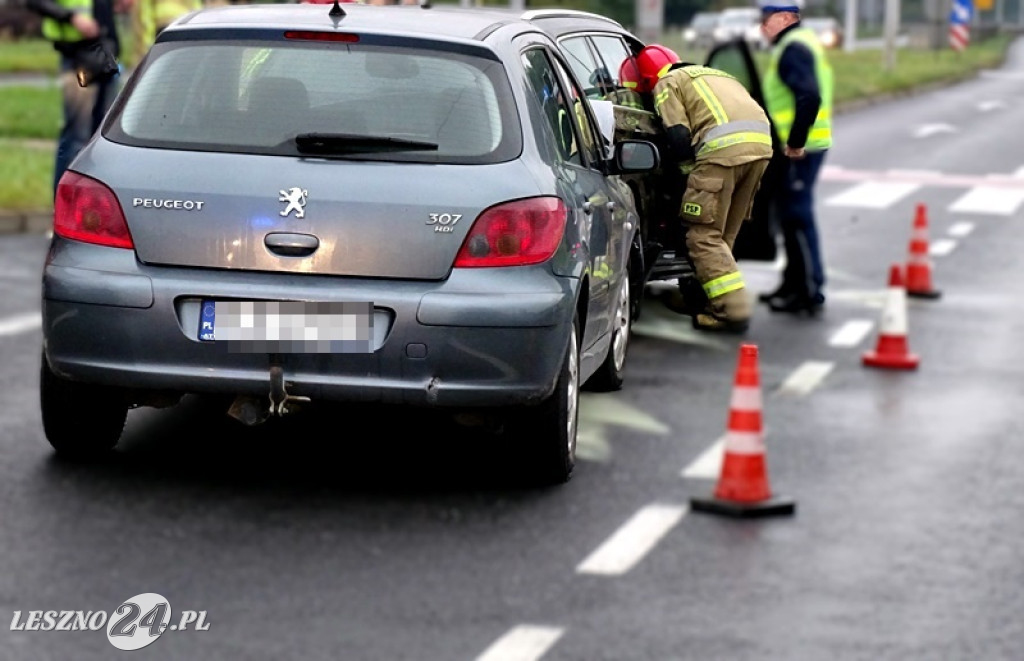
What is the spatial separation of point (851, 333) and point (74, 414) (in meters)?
9.75

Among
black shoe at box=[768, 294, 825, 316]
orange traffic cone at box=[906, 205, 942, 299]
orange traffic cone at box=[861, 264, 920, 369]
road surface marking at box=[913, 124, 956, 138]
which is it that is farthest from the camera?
road surface marking at box=[913, 124, 956, 138]

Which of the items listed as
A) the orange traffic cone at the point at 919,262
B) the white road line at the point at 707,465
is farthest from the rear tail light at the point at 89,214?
the orange traffic cone at the point at 919,262

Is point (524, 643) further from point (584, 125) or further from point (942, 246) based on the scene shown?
point (942, 246)

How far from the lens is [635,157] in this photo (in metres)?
2.41

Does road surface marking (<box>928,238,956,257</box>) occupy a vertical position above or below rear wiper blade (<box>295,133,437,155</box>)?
below

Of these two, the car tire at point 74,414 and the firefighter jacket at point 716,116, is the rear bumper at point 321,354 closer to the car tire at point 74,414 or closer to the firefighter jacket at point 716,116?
the firefighter jacket at point 716,116

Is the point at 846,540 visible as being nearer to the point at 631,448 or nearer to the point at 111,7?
the point at 631,448

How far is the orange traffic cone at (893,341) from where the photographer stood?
13266mm

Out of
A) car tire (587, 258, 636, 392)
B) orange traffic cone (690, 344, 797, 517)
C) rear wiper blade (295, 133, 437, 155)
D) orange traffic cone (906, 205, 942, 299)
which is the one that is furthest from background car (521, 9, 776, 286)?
orange traffic cone (906, 205, 942, 299)

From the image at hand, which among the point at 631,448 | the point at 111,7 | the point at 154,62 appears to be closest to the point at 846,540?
the point at 631,448

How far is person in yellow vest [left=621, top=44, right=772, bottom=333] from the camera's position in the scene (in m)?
Result: 2.11

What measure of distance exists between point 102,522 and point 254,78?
4157 mm

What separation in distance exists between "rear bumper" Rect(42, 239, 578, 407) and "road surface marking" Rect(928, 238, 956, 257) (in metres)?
15.7

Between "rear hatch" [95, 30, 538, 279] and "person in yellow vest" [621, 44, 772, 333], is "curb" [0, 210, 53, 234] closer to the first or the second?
"rear hatch" [95, 30, 538, 279]
